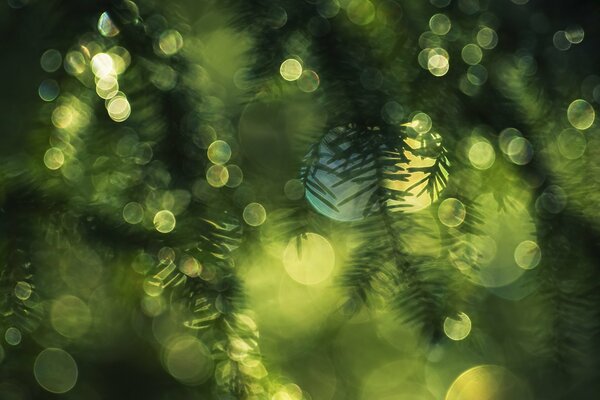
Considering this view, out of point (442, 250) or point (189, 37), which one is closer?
point (442, 250)

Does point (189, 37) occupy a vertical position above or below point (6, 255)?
above

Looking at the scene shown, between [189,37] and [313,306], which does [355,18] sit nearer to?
[189,37]

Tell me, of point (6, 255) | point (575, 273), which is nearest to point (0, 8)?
point (6, 255)

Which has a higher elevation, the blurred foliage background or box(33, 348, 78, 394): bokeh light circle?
the blurred foliage background

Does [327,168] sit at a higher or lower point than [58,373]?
higher

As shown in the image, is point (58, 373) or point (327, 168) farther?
point (58, 373)

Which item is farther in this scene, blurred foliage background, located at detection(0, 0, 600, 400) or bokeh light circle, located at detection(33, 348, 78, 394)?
bokeh light circle, located at detection(33, 348, 78, 394)

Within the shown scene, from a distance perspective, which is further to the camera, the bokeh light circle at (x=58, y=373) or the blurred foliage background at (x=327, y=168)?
the bokeh light circle at (x=58, y=373)

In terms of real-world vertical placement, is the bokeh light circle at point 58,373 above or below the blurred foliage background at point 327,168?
below
